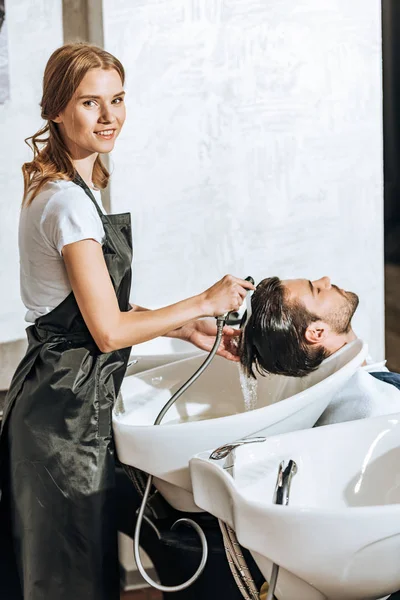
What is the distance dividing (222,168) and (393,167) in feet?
10.8

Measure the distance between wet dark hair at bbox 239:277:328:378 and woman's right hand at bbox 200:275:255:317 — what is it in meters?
0.15

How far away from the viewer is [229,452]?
1.38 metres

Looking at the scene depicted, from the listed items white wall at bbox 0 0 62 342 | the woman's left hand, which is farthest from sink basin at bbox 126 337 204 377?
white wall at bbox 0 0 62 342

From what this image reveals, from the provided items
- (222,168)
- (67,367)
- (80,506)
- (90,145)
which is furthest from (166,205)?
(80,506)

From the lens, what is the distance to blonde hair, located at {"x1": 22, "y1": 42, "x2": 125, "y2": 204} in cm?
161

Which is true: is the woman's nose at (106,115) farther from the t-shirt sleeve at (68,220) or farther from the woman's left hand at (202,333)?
the woman's left hand at (202,333)

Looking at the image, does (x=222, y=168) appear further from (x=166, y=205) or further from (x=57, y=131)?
(x=57, y=131)

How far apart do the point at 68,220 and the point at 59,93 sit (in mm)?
281

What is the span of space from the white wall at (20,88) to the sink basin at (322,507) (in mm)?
1011

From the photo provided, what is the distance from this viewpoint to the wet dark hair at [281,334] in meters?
1.79

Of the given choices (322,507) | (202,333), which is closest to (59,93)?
(202,333)

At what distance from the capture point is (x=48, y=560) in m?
1.62

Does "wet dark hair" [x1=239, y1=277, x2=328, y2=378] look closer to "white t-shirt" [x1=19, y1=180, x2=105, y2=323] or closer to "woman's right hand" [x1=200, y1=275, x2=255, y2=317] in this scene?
"woman's right hand" [x1=200, y1=275, x2=255, y2=317]

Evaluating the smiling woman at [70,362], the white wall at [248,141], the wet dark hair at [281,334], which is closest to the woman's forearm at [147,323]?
the smiling woman at [70,362]
